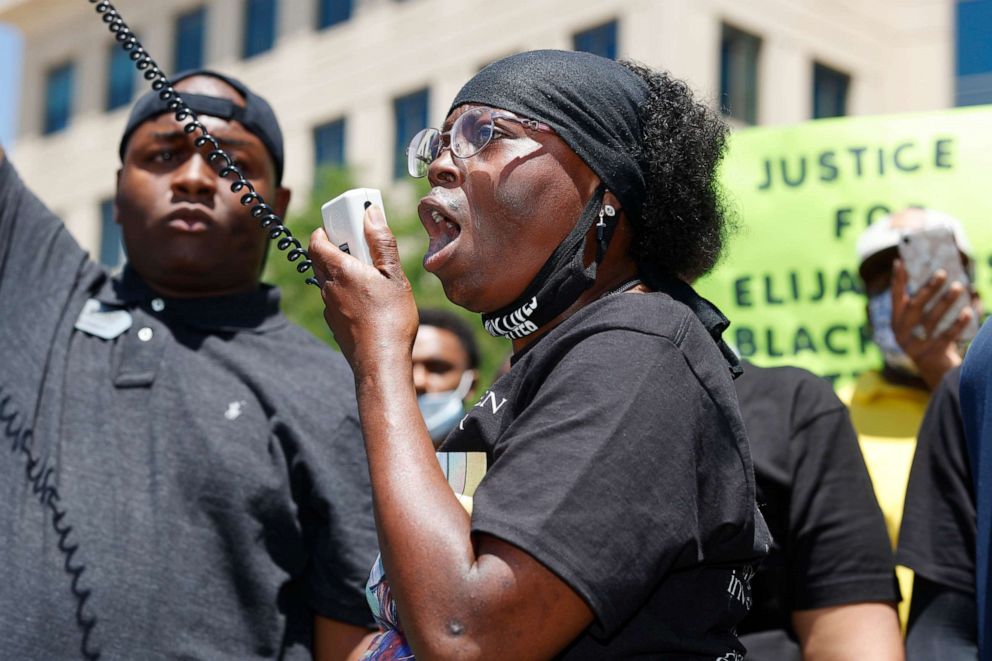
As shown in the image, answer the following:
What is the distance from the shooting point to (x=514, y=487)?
2002mm

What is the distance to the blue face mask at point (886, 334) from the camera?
4.12 meters

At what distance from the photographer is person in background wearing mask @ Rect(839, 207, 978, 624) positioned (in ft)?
13.0

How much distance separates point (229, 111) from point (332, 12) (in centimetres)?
2453

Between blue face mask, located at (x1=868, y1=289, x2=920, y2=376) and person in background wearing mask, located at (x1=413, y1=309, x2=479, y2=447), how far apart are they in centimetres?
176

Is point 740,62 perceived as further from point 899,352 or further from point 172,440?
point 172,440

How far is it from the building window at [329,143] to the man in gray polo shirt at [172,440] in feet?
75.1

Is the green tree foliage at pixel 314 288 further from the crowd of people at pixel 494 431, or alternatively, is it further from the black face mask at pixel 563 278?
the black face mask at pixel 563 278

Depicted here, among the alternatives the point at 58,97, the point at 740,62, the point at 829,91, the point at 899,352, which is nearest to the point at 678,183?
the point at 899,352

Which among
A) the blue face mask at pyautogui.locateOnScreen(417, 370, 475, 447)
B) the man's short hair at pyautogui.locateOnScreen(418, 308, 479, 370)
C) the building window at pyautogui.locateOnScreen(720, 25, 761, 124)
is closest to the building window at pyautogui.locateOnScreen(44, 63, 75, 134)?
the building window at pyautogui.locateOnScreen(720, 25, 761, 124)

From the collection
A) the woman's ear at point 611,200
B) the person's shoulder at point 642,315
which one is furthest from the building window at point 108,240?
the person's shoulder at point 642,315

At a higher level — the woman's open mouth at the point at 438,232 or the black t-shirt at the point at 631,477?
the woman's open mouth at the point at 438,232

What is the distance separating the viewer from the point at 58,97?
32.1 m

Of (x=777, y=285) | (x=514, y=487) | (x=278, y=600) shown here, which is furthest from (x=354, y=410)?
(x=777, y=285)

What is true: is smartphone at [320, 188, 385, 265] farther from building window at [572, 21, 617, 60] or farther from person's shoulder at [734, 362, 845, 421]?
building window at [572, 21, 617, 60]
